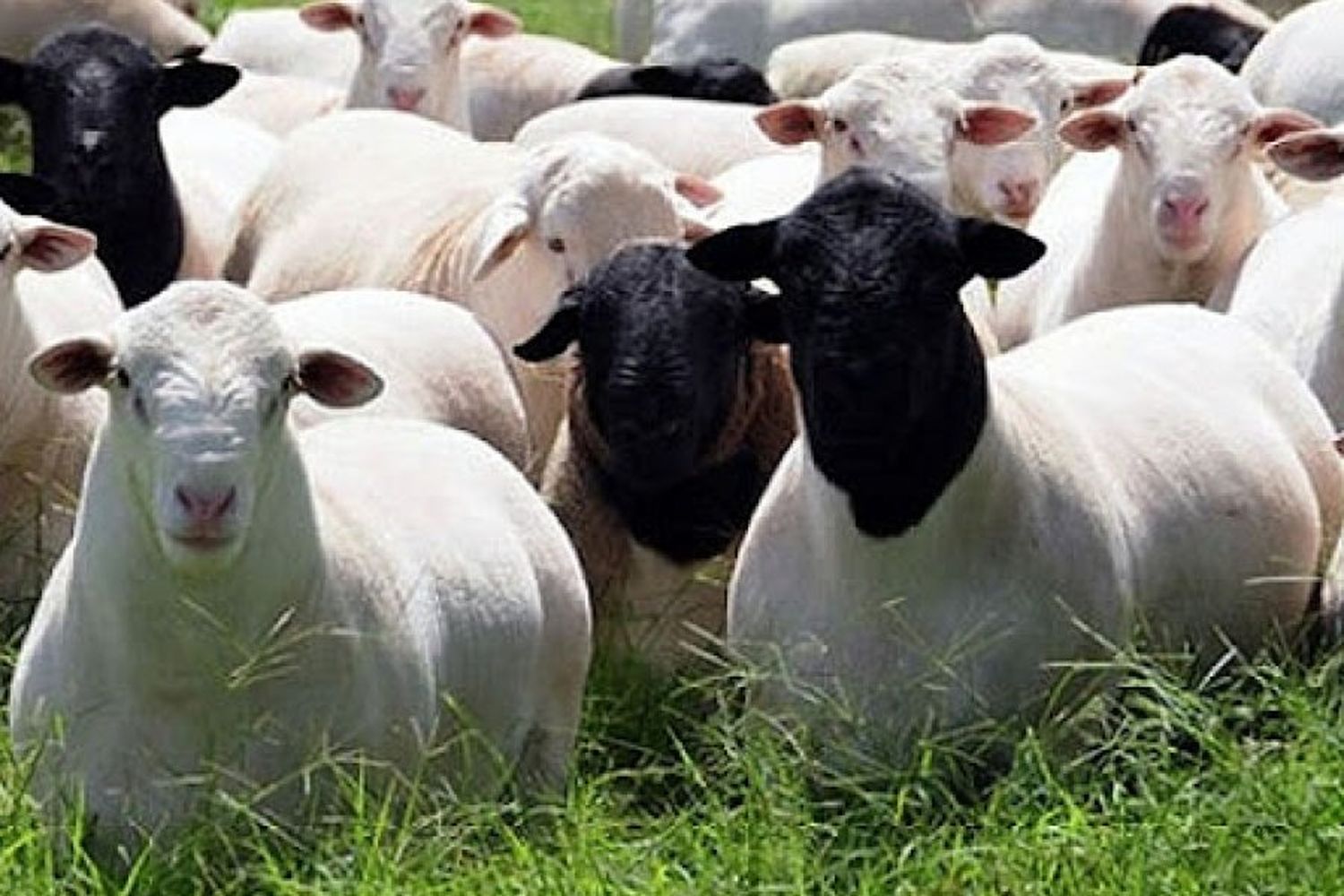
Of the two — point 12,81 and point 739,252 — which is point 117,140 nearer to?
point 12,81

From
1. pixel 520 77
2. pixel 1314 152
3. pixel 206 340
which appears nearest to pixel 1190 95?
pixel 1314 152

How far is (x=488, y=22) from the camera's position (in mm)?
13164

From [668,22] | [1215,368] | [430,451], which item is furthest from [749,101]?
[430,451]

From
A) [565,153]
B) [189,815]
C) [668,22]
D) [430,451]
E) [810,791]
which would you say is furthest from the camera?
[668,22]

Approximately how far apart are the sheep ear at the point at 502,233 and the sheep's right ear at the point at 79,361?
264 cm

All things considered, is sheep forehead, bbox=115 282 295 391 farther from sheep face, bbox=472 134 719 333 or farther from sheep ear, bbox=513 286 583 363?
sheep face, bbox=472 134 719 333

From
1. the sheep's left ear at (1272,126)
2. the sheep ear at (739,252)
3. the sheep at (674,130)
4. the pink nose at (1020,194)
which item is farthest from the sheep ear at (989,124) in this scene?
the sheep ear at (739,252)

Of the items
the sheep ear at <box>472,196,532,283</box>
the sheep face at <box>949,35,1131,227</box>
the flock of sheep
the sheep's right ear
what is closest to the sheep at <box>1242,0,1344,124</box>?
the sheep face at <box>949,35,1131,227</box>

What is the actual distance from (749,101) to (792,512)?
21.7 ft

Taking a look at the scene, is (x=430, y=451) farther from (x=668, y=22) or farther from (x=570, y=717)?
(x=668, y=22)

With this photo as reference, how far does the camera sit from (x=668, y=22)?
58.4 ft

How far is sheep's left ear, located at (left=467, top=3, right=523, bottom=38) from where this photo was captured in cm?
1310

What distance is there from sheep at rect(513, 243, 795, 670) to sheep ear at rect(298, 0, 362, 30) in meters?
4.50

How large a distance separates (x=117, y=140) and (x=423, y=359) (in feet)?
6.45
